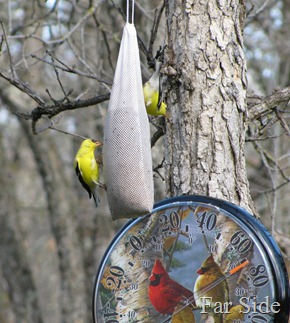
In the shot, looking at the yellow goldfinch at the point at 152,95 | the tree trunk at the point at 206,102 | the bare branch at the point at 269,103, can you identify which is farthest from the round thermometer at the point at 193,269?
the yellow goldfinch at the point at 152,95

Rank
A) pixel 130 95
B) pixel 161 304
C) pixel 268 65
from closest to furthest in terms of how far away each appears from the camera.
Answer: pixel 161 304 → pixel 130 95 → pixel 268 65

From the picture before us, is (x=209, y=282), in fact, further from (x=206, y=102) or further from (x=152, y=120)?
(x=152, y=120)

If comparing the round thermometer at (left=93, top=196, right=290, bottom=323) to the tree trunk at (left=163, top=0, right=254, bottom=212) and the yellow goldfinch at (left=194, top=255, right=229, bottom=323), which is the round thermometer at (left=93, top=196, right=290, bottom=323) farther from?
the tree trunk at (left=163, top=0, right=254, bottom=212)

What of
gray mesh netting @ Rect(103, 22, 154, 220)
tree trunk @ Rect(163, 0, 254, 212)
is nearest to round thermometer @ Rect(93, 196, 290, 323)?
gray mesh netting @ Rect(103, 22, 154, 220)

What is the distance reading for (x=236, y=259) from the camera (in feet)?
11.1

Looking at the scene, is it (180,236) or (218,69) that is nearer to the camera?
(180,236)

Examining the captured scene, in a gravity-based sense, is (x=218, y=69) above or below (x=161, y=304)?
above

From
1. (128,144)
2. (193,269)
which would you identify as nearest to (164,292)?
(193,269)

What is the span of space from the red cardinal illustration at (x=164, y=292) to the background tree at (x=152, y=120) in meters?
0.51

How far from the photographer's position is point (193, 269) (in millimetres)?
3471

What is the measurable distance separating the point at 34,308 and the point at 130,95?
8.33 meters

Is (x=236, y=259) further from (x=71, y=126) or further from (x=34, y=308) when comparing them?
(x=71, y=126)

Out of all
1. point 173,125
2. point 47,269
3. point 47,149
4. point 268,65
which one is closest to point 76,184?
point 47,149

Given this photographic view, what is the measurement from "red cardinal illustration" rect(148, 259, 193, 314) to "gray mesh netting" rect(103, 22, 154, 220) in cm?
32
